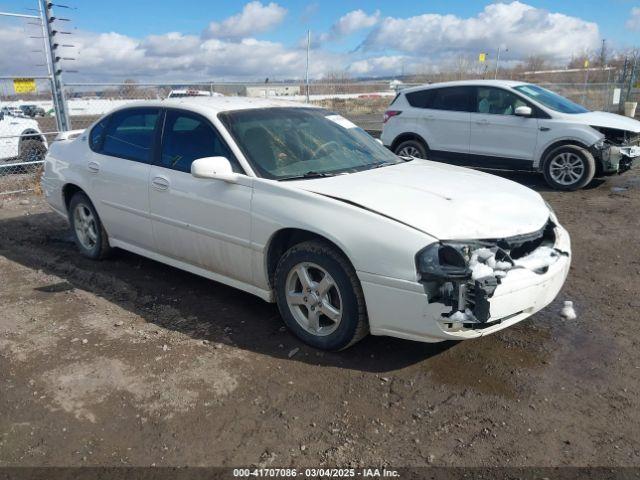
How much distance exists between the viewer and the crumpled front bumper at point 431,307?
3078 millimetres

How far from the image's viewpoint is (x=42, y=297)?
185 inches

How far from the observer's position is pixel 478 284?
2982mm

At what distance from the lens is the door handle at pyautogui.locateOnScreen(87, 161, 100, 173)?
16.6ft

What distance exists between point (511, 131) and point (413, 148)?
71.4 inches

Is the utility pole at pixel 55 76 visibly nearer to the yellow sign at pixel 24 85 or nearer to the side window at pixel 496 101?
the yellow sign at pixel 24 85

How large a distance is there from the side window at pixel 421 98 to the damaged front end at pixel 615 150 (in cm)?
279

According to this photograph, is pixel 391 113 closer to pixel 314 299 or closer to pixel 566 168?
pixel 566 168

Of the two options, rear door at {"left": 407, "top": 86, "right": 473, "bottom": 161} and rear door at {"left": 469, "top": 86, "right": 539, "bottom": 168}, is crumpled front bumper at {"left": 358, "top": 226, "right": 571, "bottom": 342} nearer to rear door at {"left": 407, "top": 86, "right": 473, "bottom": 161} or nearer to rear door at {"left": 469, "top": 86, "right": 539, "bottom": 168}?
rear door at {"left": 469, "top": 86, "right": 539, "bottom": 168}

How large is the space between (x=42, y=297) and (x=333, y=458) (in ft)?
10.8

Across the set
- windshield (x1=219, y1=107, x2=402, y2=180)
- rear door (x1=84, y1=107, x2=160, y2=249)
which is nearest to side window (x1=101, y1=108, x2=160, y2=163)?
rear door (x1=84, y1=107, x2=160, y2=249)

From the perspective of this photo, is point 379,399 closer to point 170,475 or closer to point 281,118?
point 170,475

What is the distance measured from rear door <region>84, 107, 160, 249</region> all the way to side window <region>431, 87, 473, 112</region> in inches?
247

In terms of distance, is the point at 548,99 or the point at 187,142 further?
the point at 548,99

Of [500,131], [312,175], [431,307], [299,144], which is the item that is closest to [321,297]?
[431,307]
